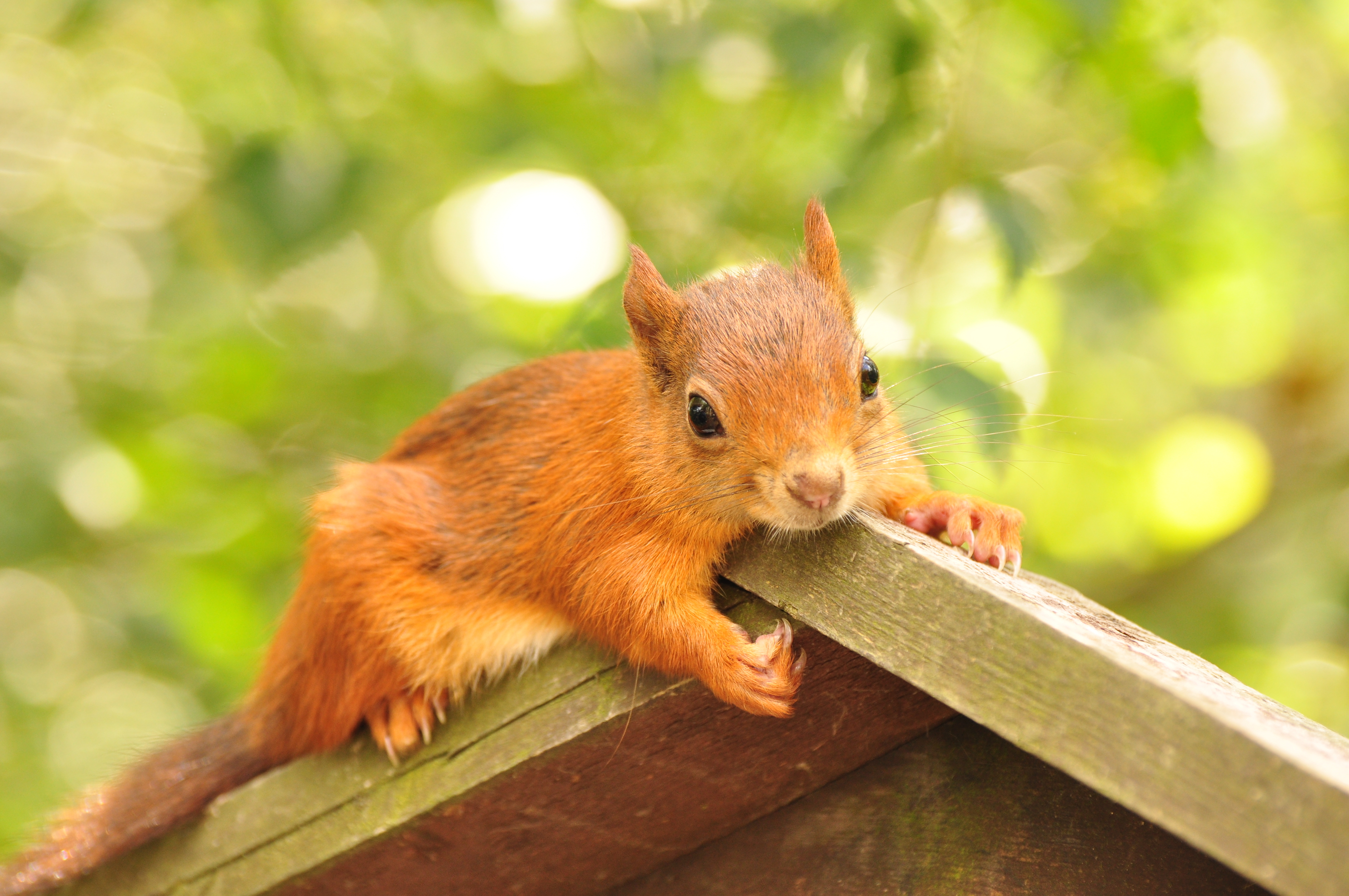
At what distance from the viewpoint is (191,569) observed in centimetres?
394

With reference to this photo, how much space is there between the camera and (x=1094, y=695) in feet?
4.60

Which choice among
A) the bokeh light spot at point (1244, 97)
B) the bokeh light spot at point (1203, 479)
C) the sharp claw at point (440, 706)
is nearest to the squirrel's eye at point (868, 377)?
the sharp claw at point (440, 706)

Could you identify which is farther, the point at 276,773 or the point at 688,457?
the point at 276,773

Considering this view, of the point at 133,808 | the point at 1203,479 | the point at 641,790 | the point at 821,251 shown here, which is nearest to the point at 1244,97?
the point at 1203,479

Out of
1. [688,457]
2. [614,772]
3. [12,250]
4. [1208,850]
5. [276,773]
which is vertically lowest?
[276,773]

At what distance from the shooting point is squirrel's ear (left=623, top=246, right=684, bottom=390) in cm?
227

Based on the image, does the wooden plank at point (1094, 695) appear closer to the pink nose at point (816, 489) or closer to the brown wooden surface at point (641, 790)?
the pink nose at point (816, 489)

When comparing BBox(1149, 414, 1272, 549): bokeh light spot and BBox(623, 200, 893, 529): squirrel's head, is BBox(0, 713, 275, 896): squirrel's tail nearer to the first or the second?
BBox(623, 200, 893, 529): squirrel's head

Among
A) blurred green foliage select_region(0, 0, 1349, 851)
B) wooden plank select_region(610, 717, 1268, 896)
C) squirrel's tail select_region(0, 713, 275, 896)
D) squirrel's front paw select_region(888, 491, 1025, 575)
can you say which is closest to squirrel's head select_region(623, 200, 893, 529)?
squirrel's front paw select_region(888, 491, 1025, 575)

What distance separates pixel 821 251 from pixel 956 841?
1142mm

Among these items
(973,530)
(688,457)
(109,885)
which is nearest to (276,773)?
(109,885)

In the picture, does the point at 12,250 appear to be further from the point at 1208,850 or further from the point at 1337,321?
the point at 1337,321

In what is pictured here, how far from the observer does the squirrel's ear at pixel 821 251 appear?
92.4 inches

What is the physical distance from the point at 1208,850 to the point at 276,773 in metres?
1.90
